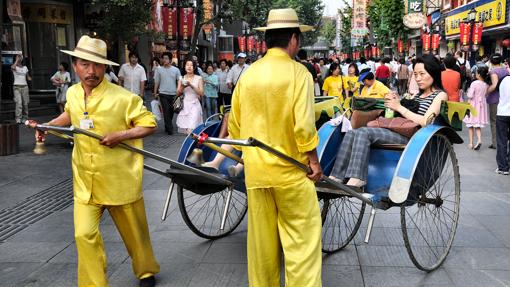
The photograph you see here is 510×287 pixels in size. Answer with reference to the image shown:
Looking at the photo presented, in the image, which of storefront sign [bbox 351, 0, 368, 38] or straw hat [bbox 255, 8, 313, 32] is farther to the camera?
storefront sign [bbox 351, 0, 368, 38]

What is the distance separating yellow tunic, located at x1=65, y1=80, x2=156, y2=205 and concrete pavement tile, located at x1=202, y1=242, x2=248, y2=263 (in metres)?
1.21

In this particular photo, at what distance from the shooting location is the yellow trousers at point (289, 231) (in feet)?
10.8

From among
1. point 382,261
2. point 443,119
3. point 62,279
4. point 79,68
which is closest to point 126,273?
point 62,279

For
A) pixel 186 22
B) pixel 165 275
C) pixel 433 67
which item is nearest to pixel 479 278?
pixel 433 67

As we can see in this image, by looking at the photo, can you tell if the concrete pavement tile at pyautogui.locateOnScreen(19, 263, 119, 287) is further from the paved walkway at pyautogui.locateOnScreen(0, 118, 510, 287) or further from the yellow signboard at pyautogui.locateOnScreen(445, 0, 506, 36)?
the yellow signboard at pyautogui.locateOnScreen(445, 0, 506, 36)

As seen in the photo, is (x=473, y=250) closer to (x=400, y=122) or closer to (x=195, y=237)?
(x=400, y=122)

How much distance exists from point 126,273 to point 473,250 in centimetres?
294

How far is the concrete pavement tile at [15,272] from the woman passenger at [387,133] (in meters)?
2.51

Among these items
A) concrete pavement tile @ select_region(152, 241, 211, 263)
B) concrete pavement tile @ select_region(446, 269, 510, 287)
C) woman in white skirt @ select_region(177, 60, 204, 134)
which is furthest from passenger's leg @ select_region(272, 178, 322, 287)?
woman in white skirt @ select_region(177, 60, 204, 134)

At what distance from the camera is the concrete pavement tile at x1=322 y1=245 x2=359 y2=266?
4664mm

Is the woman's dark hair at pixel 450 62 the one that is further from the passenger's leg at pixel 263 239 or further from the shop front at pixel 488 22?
the shop front at pixel 488 22

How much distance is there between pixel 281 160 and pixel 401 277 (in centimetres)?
176

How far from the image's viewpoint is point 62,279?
14.3ft

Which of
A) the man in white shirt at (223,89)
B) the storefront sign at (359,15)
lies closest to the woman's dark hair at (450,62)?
the man in white shirt at (223,89)
